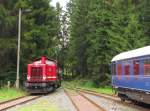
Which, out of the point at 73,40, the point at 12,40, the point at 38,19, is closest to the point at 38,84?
the point at 12,40

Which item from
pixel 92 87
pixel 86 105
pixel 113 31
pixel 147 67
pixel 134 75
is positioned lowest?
pixel 86 105

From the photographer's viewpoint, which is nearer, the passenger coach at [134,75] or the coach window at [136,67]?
the passenger coach at [134,75]

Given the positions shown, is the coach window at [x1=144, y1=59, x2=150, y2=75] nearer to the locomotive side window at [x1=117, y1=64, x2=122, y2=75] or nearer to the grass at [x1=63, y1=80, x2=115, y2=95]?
the locomotive side window at [x1=117, y1=64, x2=122, y2=75]

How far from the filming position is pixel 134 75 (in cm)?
2716

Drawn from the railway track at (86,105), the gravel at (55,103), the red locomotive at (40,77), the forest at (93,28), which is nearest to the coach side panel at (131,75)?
the railway track at (86,105)

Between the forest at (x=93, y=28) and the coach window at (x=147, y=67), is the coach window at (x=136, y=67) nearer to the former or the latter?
the coach window at (x=147, y=67)

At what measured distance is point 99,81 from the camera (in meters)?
67.8

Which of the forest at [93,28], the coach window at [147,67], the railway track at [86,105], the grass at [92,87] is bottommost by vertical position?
the railway track at [86,105]

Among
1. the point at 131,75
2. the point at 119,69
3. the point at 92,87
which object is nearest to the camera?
the point at 131,75

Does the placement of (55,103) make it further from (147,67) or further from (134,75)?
(147,67)

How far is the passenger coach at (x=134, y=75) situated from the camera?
966 inches

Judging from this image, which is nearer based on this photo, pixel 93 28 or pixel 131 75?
pixel 131 75

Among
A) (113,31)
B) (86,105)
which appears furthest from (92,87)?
(86,105)

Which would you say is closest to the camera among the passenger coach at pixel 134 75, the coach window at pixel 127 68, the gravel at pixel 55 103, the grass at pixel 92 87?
the passenger coach at pixel 134 75
